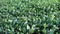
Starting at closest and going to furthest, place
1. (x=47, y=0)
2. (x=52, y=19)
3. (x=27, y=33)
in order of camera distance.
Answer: (x=27, y=33) < (x=52, y=19) < (x=47, y=0)

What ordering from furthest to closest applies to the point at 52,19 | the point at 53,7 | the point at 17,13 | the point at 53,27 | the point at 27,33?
1. the point at 53,7
2. the point at 17,13
3. the point at 52,19
4. the point at 53,27
5. the point at 27,33

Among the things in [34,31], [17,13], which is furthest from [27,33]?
[17,13]

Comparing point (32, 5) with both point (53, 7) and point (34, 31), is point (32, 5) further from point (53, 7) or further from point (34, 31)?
point (34, 31)

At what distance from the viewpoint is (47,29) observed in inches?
114

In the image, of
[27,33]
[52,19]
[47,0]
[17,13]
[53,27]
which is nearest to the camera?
[27,33]

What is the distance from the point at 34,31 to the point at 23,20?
48 centimetres

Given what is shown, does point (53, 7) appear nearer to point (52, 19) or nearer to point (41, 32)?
point (52, 19)

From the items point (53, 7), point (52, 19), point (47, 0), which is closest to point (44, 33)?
point (52, 19)

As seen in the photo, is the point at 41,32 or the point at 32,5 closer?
the point at 41,32

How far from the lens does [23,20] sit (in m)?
3.32

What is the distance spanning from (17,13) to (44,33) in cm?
137

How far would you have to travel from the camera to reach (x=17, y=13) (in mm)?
4051

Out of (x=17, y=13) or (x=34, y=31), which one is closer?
(x=34, y=31)

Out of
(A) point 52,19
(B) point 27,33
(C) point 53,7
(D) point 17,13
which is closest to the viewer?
(B) point 27,33
